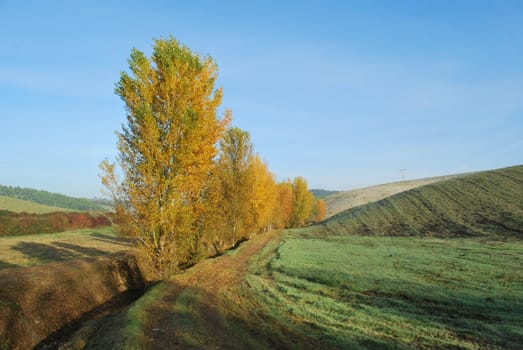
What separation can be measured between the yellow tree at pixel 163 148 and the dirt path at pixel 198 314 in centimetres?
245

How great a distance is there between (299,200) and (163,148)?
218 feet

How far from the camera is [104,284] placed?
14.8 metres

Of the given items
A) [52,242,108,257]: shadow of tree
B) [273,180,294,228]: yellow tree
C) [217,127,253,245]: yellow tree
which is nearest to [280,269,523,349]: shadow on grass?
[217,127,253,245]: yellow tree

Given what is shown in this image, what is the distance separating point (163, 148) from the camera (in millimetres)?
15039

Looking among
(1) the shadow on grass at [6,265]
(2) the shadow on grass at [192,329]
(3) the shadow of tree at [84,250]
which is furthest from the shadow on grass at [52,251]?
(2) the shadow on grass at [192,329]

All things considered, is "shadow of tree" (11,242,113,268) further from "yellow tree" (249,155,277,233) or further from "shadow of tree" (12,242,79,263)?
"yellow tree" (249,155,277,233)

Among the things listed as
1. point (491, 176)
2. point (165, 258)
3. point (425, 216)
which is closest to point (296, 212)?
point (425, 216)

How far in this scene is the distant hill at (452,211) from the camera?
37406 mm

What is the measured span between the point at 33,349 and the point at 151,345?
15.2ft

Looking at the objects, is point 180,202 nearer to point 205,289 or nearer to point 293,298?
point 205,289

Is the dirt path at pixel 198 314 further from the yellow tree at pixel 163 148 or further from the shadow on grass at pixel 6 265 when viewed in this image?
the shadow on grass at pixel 6 265

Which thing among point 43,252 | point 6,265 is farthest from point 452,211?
point 43,252

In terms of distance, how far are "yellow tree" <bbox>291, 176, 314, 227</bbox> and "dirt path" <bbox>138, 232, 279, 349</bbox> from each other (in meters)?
61.5

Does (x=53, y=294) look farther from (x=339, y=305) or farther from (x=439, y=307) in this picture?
(x=439, y=307)
